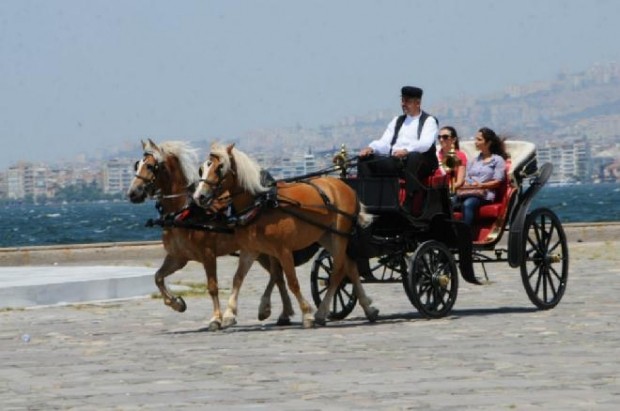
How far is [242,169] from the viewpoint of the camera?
16281 mm

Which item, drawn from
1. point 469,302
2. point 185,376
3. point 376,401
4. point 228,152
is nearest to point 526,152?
point 469,302

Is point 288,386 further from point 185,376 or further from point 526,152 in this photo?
point 526,152

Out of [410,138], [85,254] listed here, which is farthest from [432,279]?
[85,254]

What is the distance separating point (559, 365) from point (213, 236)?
529cm

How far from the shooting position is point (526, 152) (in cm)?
1834

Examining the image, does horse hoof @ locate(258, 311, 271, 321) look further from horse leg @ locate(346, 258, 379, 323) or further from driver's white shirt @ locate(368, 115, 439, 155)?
driver's white shirt @ locate(368, 115, 439, 155)

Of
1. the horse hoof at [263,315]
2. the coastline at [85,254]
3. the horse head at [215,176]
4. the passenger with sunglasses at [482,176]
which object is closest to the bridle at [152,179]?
the horse head at [215,176]

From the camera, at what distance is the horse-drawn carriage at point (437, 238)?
1697cm

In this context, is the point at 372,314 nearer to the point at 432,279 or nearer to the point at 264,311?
the point at 432,279

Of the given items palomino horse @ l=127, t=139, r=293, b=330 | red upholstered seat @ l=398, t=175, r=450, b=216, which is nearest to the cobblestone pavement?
palomino horse @ l=127, t=139, r=293, b=330

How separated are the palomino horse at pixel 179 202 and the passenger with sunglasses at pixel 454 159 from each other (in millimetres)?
2587

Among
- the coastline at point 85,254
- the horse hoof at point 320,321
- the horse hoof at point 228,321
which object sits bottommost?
the coastline at point 85,254

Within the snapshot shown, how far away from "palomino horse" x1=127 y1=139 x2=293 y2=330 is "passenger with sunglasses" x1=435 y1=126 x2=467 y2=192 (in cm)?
259

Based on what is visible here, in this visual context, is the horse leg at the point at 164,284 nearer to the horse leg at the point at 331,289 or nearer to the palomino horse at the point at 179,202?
the palomino horse at the point at 179,202
